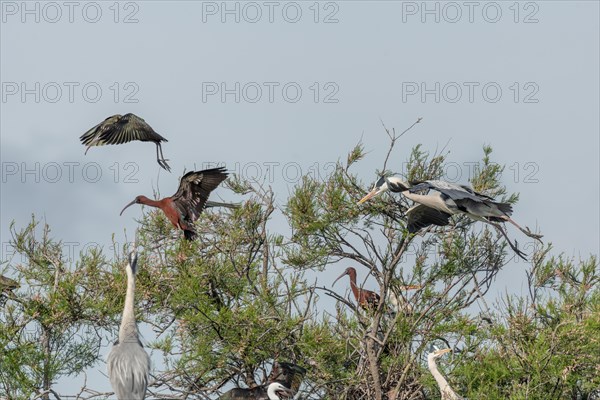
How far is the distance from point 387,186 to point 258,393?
11.7ft

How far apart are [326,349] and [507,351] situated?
2.10 metres

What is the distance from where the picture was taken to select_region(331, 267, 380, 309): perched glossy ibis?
15117 mm

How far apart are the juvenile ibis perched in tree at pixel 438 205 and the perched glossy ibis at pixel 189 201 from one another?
2118mm

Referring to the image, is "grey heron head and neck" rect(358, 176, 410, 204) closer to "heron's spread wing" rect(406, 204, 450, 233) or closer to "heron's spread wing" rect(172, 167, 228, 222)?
"heron's spread wing" rect(406, 204, 450, 233)

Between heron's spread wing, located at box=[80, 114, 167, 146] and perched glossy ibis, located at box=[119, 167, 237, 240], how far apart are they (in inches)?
47.0

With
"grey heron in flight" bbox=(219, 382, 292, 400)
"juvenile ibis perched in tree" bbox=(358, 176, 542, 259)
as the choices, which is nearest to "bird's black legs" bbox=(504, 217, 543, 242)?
"juvenile ibis perched in tree" bbox=(358, 176, 542, 259)

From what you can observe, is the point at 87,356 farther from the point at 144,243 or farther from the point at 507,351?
the point at 507,351

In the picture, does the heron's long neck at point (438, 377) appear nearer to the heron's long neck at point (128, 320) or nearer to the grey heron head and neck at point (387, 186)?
the grey heron head and neck at point (387, 186)

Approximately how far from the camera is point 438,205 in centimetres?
1512

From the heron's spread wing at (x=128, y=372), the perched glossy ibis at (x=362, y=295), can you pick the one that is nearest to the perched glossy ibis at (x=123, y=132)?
the perched glossy ibis at (x=362, y=295)

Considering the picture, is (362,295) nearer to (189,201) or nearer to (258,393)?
(189,201)

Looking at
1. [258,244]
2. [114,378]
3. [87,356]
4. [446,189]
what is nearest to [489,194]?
[446,189]

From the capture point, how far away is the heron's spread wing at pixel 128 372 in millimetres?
11125

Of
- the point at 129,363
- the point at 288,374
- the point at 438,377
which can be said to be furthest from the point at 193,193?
the point at 129,363
